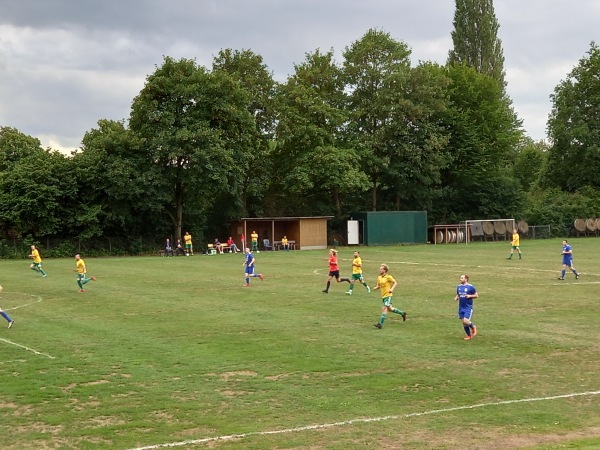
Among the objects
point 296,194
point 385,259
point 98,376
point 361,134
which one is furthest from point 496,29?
point 98,376

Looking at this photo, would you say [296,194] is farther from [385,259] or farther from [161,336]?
[161,336]

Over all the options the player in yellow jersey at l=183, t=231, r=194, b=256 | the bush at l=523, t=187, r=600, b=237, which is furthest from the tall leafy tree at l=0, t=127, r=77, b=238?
the bush at l=523, t=187, r=600, b=237

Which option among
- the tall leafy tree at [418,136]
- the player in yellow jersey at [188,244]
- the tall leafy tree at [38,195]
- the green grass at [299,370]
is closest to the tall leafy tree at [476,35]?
the tall leafy tree at [418,136]

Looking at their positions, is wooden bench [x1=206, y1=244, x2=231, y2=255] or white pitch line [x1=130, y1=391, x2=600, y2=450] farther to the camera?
wooden bench [x1=206, y1=244, x2=231, y2=255]

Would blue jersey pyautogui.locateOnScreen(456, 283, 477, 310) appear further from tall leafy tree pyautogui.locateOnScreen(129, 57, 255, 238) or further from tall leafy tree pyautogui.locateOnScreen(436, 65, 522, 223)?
tall leafy tree pyautogui.locateOnScreen(436, 65, 522, 223)

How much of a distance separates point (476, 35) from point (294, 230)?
47.0 m

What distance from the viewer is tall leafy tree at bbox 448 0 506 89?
99.8 meters

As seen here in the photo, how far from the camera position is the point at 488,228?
81562mm

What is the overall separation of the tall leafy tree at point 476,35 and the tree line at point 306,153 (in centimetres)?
64

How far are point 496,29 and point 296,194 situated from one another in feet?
142

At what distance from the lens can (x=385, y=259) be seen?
52.7 meters

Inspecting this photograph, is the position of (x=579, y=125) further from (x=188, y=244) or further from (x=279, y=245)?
(x=188, y=244)

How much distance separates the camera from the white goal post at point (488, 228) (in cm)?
8106

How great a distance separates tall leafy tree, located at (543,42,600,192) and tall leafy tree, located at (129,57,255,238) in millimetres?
43789
